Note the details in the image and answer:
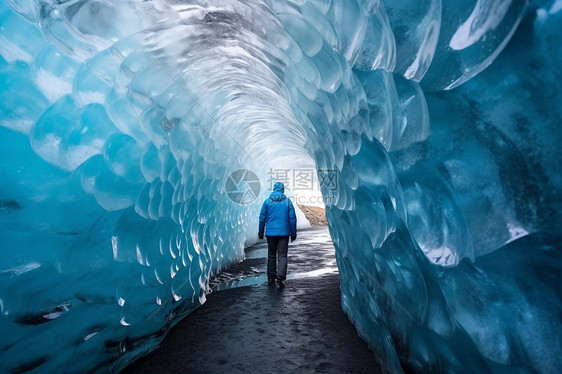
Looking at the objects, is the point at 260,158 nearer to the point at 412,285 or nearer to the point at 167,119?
the point at 167,119

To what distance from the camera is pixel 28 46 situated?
1994mm

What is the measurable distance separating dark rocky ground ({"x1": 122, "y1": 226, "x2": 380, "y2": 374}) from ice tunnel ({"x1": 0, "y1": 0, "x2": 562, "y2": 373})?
21cm

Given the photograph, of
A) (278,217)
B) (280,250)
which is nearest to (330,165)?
(278,217)

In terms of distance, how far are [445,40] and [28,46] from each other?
220cm

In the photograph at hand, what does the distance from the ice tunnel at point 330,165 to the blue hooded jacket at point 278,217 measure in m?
1.48

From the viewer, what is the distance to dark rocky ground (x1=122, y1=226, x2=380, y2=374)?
2.99 m

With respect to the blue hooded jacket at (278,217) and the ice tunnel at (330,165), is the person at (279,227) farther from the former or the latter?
the ice tunnel at (330,165)

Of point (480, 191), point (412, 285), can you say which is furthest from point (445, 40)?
point (412, 285)

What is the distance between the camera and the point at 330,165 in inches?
144

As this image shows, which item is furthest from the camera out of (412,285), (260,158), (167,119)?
(260,158)

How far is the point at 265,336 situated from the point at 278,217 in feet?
7.85

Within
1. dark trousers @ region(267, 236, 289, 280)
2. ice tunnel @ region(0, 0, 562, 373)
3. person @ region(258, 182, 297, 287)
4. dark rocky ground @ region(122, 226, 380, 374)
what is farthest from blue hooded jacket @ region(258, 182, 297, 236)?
ice tunnel @ region(0, 0, 562, 373)

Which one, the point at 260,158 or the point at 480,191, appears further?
the point at 260,158

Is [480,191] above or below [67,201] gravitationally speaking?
below
